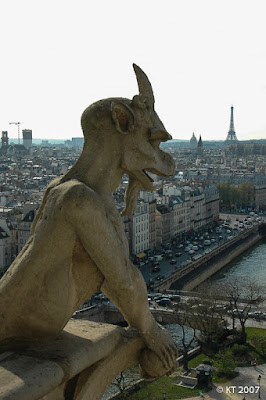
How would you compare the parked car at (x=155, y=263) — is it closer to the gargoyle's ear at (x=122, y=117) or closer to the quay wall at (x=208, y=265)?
the quay wall at (x=208, y=265)

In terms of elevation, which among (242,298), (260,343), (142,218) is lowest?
(242,298)

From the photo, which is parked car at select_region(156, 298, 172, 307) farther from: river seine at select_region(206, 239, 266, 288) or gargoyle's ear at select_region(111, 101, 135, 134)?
gargoyle's ear at select_region(111, 101, 135, 134)

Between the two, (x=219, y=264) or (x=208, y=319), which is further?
(x=219, y=264)

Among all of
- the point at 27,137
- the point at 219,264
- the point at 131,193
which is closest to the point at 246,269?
the point at 219,264

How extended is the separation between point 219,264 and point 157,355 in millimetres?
30433

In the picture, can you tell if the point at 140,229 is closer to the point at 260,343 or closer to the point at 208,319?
the point at 208,319

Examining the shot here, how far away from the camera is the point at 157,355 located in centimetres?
319

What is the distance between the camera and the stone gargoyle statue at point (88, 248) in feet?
9.52

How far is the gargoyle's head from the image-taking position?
10.4 feet

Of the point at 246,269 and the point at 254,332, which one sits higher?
the point at 254,332

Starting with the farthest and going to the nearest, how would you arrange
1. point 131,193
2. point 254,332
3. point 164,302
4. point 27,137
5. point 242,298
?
point 27,137
point 242,298
point 164,302
point 254,332
point 131,193

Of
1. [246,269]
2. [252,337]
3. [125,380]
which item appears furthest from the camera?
[246,269]

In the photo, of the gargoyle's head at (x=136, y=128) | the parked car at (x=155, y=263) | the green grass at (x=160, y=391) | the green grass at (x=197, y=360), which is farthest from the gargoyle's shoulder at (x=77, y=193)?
the parked car at (x=155, y=263)

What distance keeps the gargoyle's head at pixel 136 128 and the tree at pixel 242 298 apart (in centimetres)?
1632
